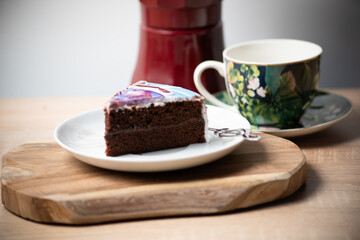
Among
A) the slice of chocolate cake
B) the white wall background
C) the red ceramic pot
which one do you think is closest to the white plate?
the slice of chocolate cake

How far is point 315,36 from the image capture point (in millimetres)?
1257

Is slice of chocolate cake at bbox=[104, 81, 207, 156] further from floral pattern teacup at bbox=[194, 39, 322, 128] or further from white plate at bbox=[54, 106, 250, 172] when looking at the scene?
floral pattern teacup at bbox=[194, 39, 322, 128]

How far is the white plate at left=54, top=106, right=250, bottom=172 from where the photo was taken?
65 cm

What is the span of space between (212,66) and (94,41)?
0.49 meters

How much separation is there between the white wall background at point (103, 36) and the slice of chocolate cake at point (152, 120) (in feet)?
1.82

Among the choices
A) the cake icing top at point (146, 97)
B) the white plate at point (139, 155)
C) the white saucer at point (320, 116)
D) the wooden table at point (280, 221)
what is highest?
the cake icing top at point (146, 97)

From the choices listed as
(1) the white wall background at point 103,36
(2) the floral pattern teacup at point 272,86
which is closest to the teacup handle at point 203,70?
(2) the floral pattern teacup at point 272,86

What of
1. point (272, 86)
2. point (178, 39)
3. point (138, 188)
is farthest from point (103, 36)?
point (138, 188)

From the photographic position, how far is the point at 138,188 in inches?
25.1

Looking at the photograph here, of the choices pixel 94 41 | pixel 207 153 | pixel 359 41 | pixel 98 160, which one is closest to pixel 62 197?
pixel 98 160

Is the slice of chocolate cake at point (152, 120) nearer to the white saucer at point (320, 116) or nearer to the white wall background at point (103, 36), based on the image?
the white saucer at point (320, 116)

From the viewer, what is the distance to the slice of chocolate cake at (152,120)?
0.73 m

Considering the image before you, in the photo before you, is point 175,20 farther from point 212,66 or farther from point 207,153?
point 207,153

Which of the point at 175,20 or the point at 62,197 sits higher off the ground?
the point at 175,20
